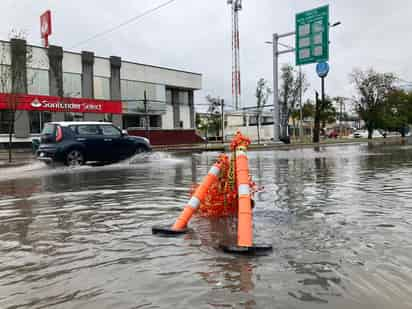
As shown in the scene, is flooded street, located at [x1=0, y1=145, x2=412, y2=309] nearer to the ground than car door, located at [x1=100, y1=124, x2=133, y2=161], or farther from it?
nearer to the ground

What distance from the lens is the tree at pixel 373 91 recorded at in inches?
2274

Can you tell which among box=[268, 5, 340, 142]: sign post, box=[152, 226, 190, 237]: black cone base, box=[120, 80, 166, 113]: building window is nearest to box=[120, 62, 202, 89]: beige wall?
box=[120, 80, 166, 113]: building window

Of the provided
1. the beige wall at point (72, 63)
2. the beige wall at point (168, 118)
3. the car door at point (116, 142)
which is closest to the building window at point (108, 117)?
the beige wall at point (72, 63)

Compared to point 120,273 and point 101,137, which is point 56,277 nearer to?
point 120,273

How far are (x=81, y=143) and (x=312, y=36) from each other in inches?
666

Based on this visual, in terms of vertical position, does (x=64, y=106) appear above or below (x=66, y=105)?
below

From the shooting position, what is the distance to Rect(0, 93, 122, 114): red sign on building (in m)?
33.1

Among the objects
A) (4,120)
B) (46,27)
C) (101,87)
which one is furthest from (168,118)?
(4,120)

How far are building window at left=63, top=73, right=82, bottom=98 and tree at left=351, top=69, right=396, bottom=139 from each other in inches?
1507

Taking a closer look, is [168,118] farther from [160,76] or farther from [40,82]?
[40,82]

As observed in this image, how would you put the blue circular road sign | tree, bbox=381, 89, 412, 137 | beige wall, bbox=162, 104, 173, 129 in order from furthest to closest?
tree, bbox=381, 89, 412, 137
beige wall, bbox=162, 104, 173, 129
the blue circular road sign

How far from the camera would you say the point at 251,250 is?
3652 mm

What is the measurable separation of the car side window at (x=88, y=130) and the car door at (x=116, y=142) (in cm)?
25

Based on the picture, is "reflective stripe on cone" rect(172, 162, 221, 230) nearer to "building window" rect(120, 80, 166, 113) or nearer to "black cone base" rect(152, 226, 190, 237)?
"black cone base" rect(152, 226, 190, 237)
